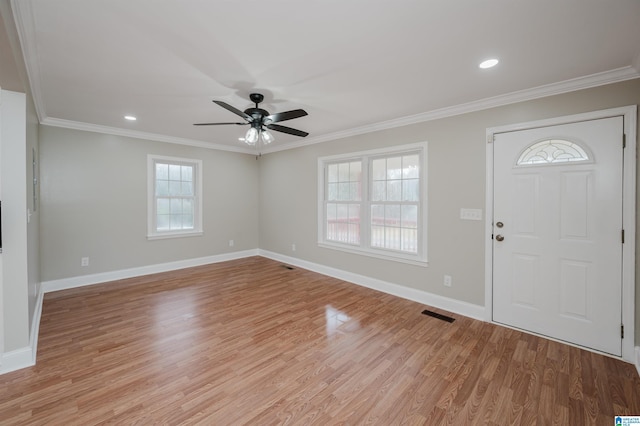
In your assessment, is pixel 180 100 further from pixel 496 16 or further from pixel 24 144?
pixel 496 16

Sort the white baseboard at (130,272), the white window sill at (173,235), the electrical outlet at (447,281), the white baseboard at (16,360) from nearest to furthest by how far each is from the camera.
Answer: the white baseboard at (16,360) → the electrical outlet at (447,281) → the white baseboard at (130,272) → the white window sill at (173,235)

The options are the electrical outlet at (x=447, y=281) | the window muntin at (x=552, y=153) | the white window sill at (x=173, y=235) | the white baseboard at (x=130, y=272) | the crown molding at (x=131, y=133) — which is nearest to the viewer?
the window muntin at (x=552, y=153)

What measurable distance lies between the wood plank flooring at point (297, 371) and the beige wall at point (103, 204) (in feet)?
3.07

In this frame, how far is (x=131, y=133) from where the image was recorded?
4574 millimetres

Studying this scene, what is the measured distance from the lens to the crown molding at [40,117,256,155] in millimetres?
3965

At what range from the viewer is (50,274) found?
13.1 ft

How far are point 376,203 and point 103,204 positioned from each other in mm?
4457

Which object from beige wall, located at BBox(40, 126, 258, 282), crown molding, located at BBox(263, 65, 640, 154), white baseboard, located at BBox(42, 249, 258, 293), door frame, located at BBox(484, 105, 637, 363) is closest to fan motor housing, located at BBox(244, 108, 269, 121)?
crown molding, located at BBox(263, 65, 640, 154)

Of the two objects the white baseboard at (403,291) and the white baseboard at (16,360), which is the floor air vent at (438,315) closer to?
the white baseboard at (403,291)

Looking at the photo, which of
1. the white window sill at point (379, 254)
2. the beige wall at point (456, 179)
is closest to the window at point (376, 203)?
the white window sill at point (379, 254)

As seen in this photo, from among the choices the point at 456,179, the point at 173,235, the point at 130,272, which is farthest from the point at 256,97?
the point at 130,272

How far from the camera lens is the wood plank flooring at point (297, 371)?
179 cm

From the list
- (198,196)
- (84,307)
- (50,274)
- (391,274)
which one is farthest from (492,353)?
(50,274)

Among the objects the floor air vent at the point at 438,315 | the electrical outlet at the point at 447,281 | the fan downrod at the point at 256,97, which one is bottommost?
the floor air vent at the point at 438,315
